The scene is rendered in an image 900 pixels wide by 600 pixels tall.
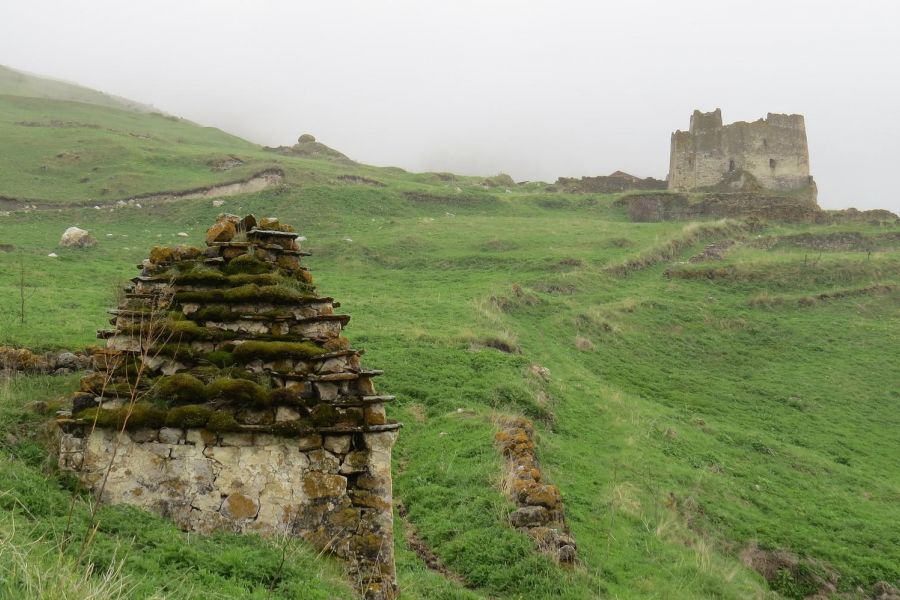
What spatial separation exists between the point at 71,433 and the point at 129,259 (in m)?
22.0

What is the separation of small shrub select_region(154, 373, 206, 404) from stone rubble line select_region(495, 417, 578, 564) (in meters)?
4.99

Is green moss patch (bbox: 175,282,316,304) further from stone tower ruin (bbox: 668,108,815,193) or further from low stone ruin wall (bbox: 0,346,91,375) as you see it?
stone tower ruin (bbox: 668,108,815,193)

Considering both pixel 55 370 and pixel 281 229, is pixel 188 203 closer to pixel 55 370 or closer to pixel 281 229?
pixel 55 370

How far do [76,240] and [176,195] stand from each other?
36.4ft

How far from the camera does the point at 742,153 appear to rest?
164 ft

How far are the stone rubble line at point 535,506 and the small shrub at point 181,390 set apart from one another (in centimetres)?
499

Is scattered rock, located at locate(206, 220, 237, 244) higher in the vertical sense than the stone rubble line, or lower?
higher

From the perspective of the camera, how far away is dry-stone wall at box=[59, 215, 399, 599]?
718 centimetres

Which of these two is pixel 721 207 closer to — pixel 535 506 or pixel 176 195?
pixel 176 195

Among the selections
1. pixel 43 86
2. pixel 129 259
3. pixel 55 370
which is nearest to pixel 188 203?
pixel 129 259

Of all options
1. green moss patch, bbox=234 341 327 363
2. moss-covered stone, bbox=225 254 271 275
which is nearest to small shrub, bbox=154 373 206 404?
green moss patch, bbox=234 341 327 363

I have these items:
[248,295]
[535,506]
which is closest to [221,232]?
[248,295]

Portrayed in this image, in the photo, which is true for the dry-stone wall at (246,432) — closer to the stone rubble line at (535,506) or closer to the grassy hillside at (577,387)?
the grassy hillside at (577,387)

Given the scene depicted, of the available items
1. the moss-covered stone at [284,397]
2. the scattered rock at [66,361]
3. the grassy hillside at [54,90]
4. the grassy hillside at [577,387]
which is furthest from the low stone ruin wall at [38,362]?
the grassy hillside at [54,90]
